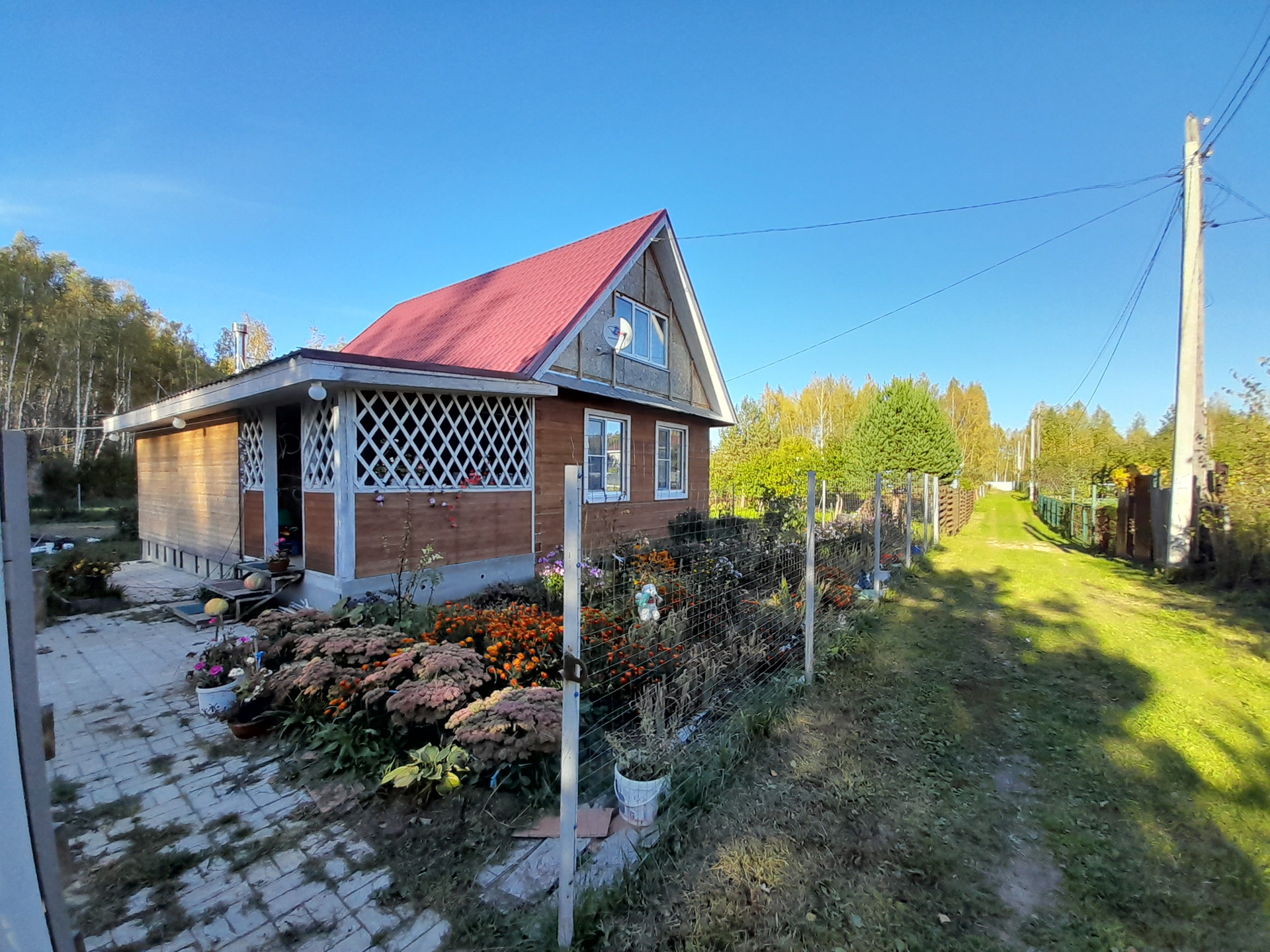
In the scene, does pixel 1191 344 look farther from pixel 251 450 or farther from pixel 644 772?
pixel 251 450

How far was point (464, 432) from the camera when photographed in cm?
663

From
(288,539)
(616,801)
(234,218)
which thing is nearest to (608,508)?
(288,539)

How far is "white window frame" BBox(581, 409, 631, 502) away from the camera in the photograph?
29.4 ft

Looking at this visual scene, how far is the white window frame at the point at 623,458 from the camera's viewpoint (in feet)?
29.4

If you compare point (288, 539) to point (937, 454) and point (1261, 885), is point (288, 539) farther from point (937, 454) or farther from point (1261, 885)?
point (937, 454)

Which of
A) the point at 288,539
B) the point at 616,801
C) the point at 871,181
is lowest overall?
the point at 616,801

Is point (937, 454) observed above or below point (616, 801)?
above

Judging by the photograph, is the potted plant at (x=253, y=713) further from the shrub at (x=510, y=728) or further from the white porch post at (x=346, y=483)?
the white porch post at (x=346, y=483)

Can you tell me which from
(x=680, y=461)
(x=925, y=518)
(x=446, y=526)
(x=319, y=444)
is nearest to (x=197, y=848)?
(x=446, y=526)

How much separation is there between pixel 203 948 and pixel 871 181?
14.4 meters

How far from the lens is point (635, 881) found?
7.29 feet

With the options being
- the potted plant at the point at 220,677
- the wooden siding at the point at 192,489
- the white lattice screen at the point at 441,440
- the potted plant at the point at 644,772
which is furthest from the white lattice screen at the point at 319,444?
the potted plant at the point at 644,772

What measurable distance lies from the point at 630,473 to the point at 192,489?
24.8 feet

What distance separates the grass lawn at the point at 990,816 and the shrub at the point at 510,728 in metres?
0.77
